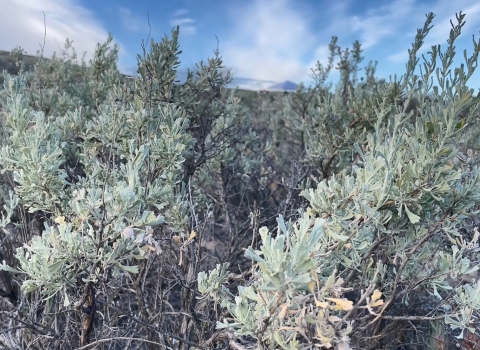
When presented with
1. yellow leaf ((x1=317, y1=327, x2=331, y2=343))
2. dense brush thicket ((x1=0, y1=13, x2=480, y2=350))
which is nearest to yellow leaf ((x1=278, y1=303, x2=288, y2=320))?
dense brush thicket ((x1=0, y1=13, x2=480, y2=350))

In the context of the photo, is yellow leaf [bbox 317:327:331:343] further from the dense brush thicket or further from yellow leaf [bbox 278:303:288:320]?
yellow leaf [bbox 278:303:288:320]

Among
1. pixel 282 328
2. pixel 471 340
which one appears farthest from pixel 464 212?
pixel 471 340

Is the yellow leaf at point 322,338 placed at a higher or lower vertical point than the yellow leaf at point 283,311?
lower

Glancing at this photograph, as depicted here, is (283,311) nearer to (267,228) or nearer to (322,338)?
(322,338)

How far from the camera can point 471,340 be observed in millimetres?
2656

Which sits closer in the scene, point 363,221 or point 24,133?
point 363,221

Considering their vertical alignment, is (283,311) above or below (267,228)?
below

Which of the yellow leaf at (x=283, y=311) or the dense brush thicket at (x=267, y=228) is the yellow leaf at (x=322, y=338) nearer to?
the dense brush thicket at (x=267, y=228)

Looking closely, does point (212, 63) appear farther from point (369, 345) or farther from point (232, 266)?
point (369, 345)

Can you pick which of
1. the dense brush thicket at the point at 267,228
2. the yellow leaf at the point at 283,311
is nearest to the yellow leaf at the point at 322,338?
the dense brush thicket at the point at 267,228

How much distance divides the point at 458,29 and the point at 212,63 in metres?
1.75

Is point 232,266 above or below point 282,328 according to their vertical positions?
below

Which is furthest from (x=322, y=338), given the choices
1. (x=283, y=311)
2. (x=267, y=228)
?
(x=267, y=228)

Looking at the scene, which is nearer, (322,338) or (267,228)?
(322,338)
